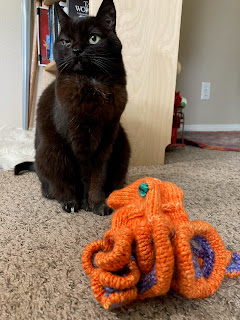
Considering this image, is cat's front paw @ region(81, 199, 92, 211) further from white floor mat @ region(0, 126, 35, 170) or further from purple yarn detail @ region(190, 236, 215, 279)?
white floor mat @ region(0, 126, 35, 170)

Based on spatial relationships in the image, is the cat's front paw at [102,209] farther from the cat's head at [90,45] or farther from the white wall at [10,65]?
the white wall at [10,65]

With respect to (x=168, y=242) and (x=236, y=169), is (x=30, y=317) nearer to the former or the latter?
(x=168, y=242)

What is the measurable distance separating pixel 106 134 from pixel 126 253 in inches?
20.5

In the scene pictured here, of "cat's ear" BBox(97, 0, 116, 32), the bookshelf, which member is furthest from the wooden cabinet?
the bookshelf

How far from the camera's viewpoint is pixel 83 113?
0.80 meters

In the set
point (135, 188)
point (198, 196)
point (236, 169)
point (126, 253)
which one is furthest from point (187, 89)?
point (126, 253)

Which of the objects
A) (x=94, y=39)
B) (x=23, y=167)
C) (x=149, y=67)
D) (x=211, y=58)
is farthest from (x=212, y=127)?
(x=94, y=39)

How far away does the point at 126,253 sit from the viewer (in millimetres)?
395

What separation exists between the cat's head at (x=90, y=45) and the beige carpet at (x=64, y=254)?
47cm

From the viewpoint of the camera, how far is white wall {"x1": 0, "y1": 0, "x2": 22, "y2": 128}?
2.20m

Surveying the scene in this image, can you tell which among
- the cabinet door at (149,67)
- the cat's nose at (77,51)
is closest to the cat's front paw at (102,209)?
the cat's nose at (77,51)

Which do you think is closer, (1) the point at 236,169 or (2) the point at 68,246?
(2) the point at 68,246

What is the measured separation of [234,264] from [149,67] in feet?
3.68

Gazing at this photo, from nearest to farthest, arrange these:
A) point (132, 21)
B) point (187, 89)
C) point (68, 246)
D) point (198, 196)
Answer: point (68, 246) → point (198, 196) → point (132, 21) → point (187, 89)
